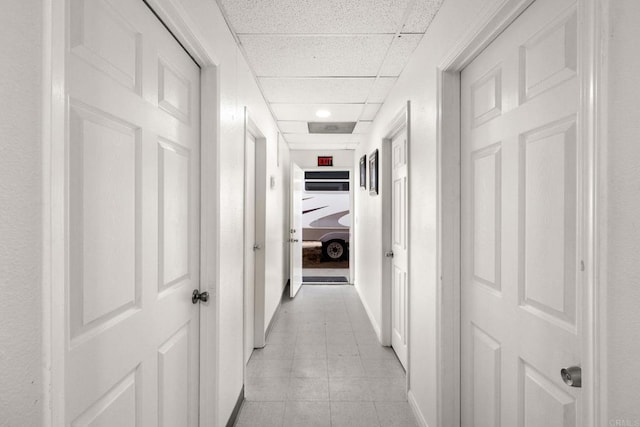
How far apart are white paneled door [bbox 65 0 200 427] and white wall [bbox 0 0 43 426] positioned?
131mm

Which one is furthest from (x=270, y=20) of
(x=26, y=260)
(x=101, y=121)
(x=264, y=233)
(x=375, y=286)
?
(x=375, y=286)

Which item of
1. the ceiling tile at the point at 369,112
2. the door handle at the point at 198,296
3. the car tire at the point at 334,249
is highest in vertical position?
the ceiling tile at the point at 369,112

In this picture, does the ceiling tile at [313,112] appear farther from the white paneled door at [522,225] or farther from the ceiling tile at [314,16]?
the white paneled door at [522,225]

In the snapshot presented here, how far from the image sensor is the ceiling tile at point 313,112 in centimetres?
348

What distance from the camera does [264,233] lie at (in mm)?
3352

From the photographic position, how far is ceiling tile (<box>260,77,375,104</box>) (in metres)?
2.81

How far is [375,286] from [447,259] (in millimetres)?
2075

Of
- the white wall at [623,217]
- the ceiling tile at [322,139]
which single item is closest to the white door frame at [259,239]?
the ceiling tile at [322,139]

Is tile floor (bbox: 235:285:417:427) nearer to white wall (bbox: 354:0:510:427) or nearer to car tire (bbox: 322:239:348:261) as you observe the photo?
white wall (bbox: 354:0:510:427)

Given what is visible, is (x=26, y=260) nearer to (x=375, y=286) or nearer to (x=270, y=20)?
(x=270, y=20)

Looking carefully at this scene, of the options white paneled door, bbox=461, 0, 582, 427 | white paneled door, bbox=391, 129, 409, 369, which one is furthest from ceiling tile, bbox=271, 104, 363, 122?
white paneled door, bbox=461, 0, 582, 427

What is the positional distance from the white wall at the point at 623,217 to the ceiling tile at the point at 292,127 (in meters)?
3.57

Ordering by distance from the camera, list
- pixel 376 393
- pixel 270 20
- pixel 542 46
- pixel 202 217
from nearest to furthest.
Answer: pixel 542 46 → pixel 202 217 → pixel 270 20 → pixel 376 393

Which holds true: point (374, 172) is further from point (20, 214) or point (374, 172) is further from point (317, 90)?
point (20, 214)
